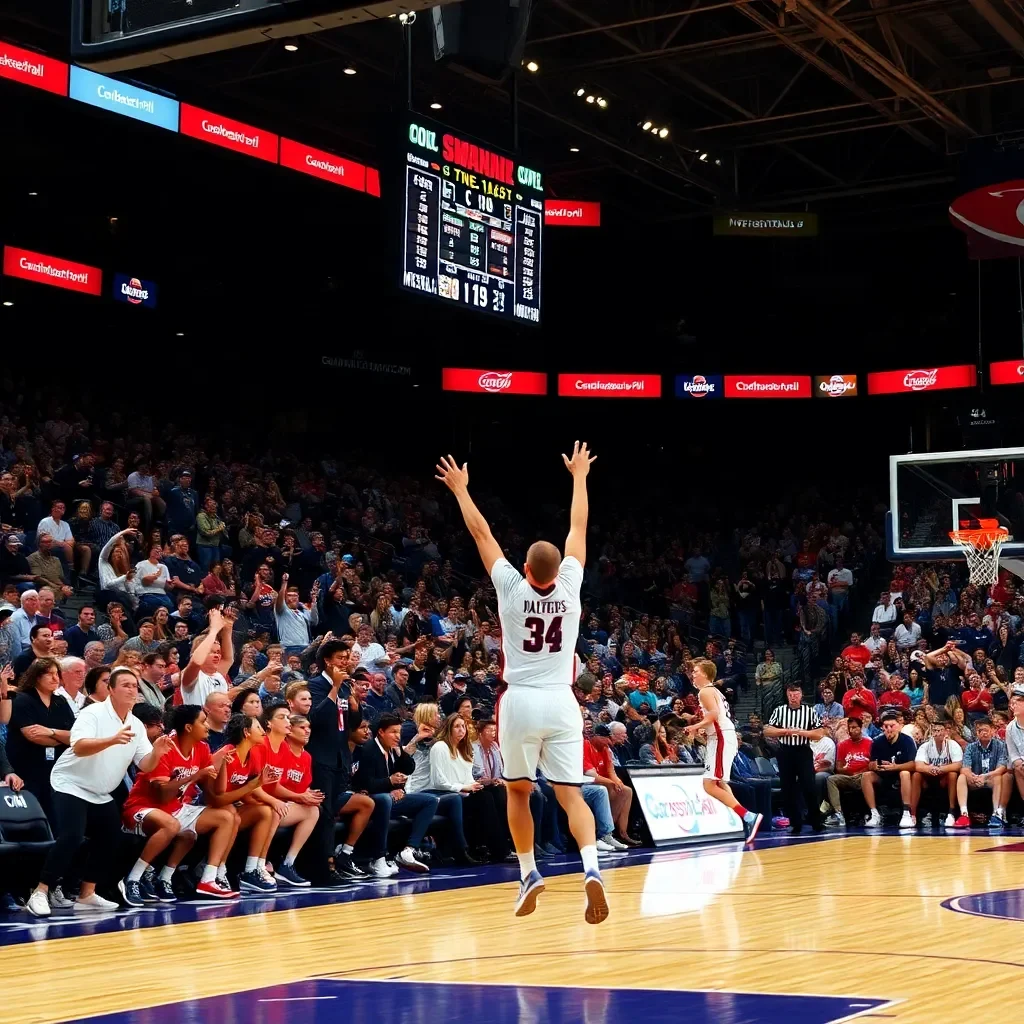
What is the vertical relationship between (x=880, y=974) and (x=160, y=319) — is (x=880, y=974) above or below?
below

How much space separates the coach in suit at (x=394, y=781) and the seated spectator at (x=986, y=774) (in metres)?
8.17

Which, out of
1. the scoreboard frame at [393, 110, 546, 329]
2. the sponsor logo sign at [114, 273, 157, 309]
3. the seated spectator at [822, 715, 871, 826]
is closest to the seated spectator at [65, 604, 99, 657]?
the scoreboard frame at [393, 110, 546, 329]

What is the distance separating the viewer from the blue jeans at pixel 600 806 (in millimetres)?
15445

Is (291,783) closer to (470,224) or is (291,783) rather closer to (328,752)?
(328,752)

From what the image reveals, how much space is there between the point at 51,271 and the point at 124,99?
170 inches

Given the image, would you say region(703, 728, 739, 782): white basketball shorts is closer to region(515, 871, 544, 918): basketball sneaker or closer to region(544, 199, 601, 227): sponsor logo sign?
region(515, 871, 544, 918): basketball sneaker

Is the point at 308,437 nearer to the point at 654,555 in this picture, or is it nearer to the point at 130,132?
the point at 654,555

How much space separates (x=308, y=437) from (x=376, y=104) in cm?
771

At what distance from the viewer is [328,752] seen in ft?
38.8

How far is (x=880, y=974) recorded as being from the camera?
6672 millimetres

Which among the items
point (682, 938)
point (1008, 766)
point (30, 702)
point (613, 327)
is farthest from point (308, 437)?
point (682, 938)

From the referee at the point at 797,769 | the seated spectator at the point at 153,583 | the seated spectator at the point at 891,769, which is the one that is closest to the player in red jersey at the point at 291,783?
the seated spectator at the point at 153,583

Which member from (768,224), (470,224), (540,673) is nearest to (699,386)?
(768,224)

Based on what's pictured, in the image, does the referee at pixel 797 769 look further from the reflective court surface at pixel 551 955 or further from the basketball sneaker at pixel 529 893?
the basketball sneaker at pixel 529 893
